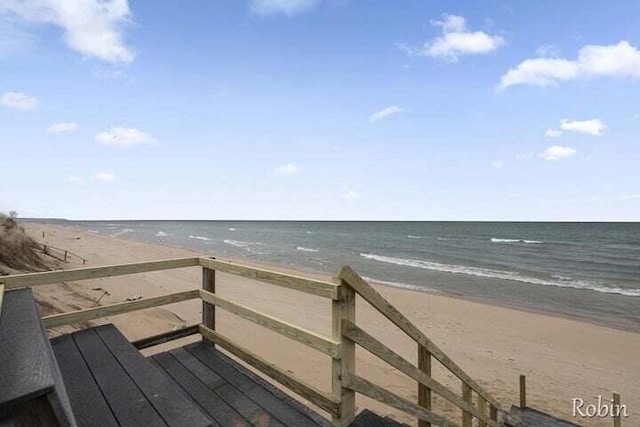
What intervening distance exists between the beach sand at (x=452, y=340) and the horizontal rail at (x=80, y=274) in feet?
12.6

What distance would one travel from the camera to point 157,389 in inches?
99.9

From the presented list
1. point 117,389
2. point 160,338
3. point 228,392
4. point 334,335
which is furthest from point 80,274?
point 334,335

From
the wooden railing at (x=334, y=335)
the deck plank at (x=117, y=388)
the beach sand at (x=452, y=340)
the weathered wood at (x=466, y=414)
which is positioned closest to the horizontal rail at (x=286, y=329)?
the wooden railing at (x=334, y=335)

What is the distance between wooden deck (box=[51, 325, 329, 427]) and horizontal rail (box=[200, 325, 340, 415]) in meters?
0.15

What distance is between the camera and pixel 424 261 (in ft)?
90.6

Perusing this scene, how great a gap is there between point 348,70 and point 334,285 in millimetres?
16709

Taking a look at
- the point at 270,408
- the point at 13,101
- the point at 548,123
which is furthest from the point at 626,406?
the point at 548,123

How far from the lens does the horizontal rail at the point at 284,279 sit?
2.36 meters

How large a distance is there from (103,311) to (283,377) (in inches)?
77.0

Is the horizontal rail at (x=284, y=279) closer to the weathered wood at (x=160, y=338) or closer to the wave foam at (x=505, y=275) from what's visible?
the weathered wood at (x=160, y=338)

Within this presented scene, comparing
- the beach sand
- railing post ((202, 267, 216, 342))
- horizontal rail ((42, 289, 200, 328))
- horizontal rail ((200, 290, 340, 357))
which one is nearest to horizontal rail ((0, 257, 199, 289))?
railing post ((202, 267, 216, 342))

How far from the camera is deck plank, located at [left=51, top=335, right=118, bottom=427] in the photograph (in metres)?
2.18

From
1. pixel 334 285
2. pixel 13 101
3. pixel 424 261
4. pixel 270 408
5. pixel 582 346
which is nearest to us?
pixel 334 285

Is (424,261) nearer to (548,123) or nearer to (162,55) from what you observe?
(548,123)
